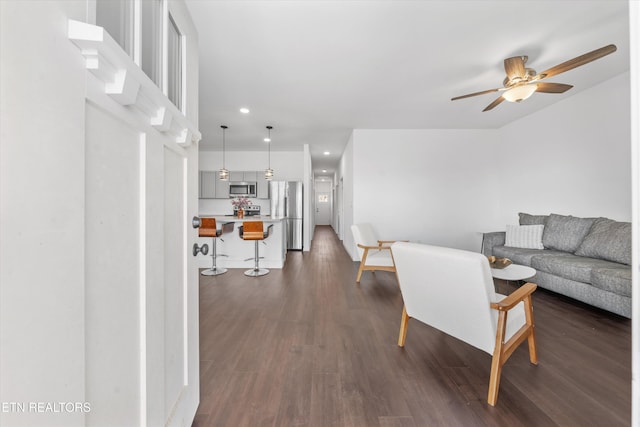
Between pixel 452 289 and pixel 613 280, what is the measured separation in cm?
220

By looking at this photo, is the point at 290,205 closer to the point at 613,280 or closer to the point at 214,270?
the point at 214,270

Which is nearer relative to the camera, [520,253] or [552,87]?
[552,87]

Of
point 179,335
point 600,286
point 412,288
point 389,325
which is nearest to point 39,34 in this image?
point 179,335

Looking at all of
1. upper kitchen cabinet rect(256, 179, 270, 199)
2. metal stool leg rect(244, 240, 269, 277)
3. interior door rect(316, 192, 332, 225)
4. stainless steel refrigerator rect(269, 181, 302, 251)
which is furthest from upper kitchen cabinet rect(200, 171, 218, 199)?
interior door rect(316, 192, 332, 225)

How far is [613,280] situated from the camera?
7.71ft

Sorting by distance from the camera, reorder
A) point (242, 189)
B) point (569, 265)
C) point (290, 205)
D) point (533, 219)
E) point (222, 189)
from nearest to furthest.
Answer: point (569, 265) → point (533, 219) → point (290, 205) → point (242, 189) → point (222, 189)

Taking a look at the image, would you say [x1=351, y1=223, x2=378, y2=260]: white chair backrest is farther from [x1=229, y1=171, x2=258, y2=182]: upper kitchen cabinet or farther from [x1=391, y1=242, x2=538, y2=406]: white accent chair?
[x1=229, y1=171, x2=258, y2=182]: upper kitchen cabinet

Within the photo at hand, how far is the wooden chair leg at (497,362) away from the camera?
1.39m

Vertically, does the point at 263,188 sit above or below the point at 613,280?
above

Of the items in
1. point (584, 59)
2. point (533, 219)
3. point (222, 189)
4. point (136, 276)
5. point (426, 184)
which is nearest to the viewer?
point (136, 276)

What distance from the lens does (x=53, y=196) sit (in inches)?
17.7

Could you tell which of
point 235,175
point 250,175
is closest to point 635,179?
point 250,175

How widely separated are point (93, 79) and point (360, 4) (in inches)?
81.5

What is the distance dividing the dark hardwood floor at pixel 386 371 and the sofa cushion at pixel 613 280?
306 millimetres
